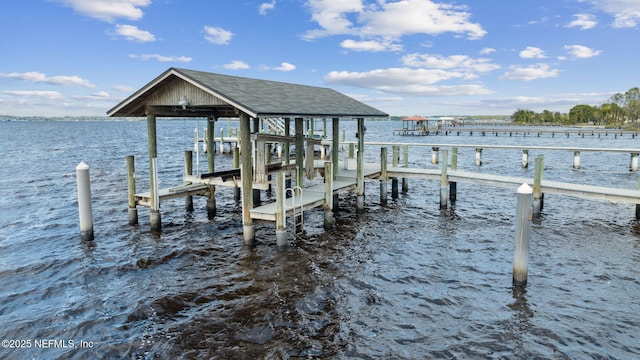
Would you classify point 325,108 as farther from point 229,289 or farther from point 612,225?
point 612,225

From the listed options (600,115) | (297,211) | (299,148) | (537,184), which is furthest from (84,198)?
(600,115)

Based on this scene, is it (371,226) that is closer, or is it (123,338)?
(123,338)

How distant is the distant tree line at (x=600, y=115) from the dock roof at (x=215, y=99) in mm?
110132

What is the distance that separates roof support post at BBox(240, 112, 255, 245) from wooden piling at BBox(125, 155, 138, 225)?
4.04 metres

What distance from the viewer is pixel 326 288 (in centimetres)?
1000

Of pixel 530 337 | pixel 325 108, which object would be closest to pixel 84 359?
pixel 530 337

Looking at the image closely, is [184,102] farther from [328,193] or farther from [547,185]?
[547,185]

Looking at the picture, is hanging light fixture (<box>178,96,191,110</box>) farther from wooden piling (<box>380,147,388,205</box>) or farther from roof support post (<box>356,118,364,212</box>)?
wooden piling (<box>380,147,388,205</box>)

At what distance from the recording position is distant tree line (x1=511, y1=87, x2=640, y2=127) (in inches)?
4225

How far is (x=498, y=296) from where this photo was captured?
9.65 meters

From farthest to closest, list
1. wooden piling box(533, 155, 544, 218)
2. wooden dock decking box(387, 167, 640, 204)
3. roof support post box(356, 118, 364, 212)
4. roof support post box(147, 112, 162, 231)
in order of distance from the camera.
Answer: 1. roof support post box(356, 118, 364, 212)
2. wooden piling box(533, 155, 544, 218)
3. wooden dock decking box(387, 167, 640, 204)
4. roof support post box(147, 112, 162, 231)

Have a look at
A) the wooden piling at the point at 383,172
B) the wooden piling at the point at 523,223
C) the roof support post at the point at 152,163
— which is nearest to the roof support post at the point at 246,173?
the roof support post at the point at 152,163

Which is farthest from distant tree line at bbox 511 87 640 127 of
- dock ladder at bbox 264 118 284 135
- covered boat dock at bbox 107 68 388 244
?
covered boat dock at bbox 107 68 388 244

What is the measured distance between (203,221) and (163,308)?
6.93 m
